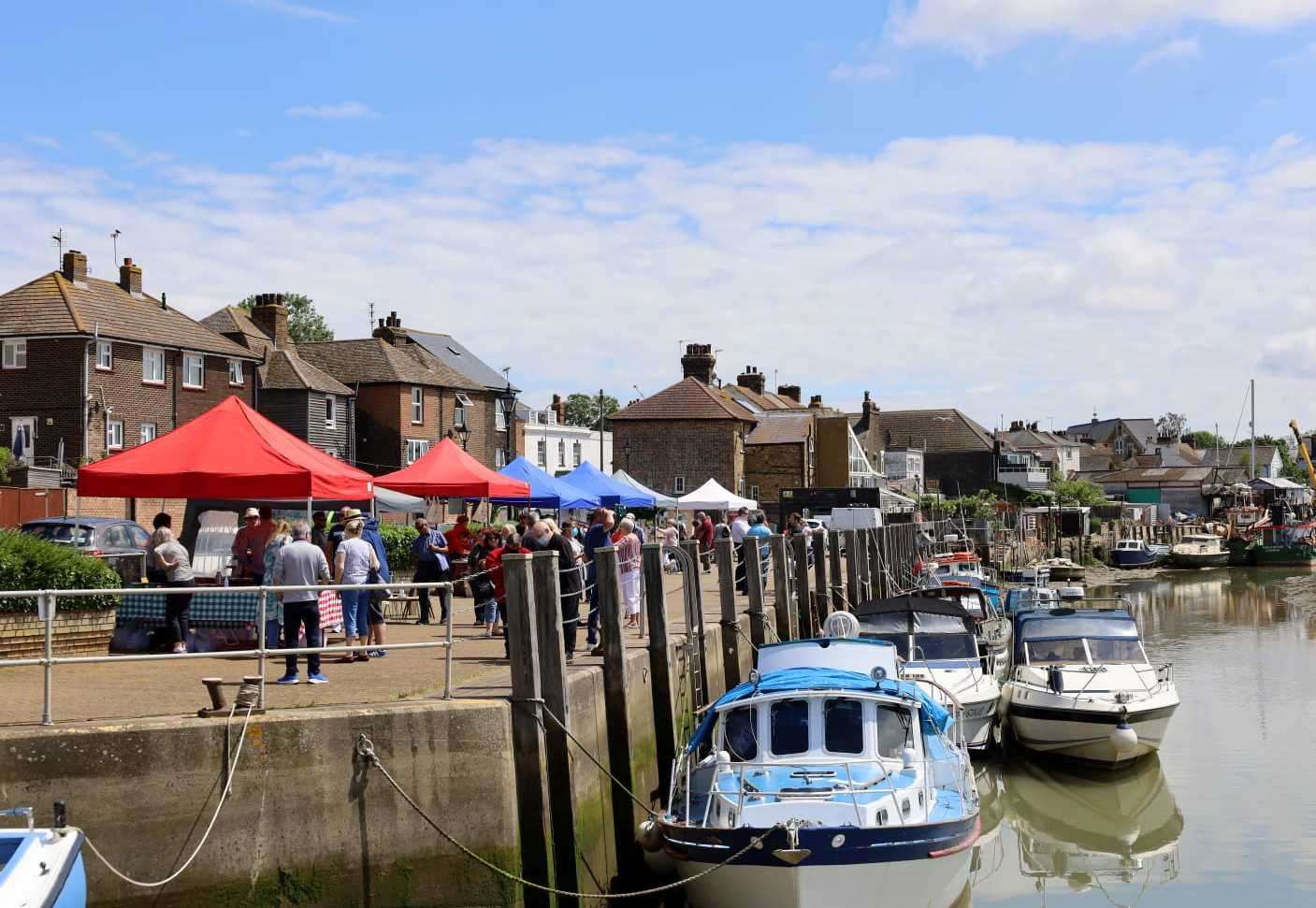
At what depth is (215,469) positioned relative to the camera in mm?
15750

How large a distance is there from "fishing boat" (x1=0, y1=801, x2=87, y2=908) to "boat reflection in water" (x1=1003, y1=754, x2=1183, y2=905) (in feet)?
36.7

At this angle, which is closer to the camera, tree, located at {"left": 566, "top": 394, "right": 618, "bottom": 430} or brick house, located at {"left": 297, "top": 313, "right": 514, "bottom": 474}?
A: brick house, located at {"left": 297, "top": 313, "right": 514, "bottom": 474}

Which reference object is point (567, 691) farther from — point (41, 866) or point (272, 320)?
point (272, 320)

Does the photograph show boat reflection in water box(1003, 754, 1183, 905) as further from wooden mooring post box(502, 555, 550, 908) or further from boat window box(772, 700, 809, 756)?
wooden mooring post box(502, 555, 550, 908)

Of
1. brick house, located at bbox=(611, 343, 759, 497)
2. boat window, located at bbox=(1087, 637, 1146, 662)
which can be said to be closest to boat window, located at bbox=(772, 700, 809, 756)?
boat window, located at bbox=(1087, 637, 1146, 662)

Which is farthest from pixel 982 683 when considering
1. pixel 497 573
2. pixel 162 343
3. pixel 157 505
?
pixel 162 343

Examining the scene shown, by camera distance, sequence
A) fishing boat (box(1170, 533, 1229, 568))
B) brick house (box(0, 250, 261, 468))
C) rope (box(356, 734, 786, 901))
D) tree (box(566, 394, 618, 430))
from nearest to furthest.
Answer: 1. rope (box(356, 734, 786, 901))
2. brick house (box(0, 250, 261, 468))
3. fishing boat (box(1170, 533, 1229, 568))
4. tree (box(566, 394, 618, 430))

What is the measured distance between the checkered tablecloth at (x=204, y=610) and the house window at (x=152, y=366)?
1264 inches

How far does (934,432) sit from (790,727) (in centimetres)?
9453

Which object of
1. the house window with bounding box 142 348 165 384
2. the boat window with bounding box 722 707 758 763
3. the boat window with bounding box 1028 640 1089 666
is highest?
the house window with bounding box 142 348 165 384

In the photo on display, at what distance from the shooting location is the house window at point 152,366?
4482 centimetres

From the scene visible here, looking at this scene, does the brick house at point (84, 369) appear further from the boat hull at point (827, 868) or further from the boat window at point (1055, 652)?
the boat hull at point (827, 868)

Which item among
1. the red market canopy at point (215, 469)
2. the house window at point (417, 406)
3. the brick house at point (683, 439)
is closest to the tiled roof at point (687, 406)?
the brick house at point (683, 439)

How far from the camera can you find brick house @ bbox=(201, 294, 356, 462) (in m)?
51.0
